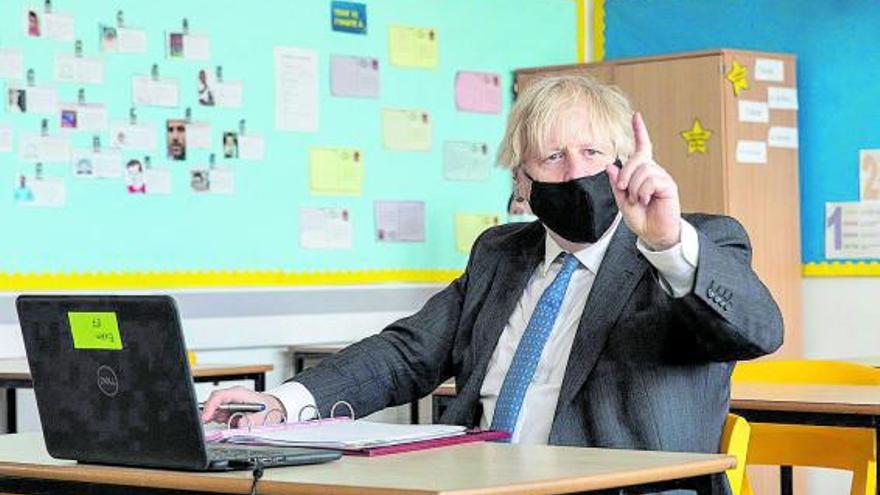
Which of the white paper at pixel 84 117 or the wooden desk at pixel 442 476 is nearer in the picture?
the wooden desk at pixel 442 476

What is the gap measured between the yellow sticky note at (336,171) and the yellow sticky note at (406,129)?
0.55 ft

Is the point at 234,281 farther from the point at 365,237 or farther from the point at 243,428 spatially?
the point at 243,428

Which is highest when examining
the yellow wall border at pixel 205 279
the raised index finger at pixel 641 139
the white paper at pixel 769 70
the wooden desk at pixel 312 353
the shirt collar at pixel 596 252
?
the white paper at pixel 769 70

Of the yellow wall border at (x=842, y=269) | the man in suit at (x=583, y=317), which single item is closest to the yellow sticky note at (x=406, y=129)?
the yellow wall border at (x=842, y=269)

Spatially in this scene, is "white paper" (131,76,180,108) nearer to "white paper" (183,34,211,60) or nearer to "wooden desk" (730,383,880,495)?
"white paper" (183,34,211,60)

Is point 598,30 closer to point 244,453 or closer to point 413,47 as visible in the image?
point 413,47

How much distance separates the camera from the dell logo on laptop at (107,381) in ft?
7.34

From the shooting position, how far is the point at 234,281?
577 centimetres

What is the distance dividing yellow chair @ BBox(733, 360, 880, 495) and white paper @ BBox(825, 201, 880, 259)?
2.04 meters

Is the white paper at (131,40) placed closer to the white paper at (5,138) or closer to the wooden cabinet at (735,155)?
the white paper at (5,138)

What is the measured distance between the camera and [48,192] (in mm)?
5305

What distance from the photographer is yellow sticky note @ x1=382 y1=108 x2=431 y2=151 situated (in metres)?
6.30

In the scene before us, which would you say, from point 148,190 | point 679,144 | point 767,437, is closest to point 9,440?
point 767,437

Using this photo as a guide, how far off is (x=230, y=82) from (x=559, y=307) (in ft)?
10.3
